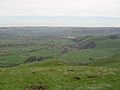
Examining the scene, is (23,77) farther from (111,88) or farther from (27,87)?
(111,88)

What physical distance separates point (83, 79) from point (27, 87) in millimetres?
8076

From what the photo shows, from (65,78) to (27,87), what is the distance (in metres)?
6.10

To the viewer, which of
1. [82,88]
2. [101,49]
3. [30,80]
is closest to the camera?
[82,88]

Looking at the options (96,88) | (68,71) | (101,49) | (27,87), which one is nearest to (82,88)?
(96,88)

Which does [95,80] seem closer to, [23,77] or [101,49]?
[23,77]

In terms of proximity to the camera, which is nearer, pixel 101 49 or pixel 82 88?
pixel 82 88

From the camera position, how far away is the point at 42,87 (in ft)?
99.4

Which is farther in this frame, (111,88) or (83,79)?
(83,79)

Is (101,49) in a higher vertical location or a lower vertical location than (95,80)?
lower

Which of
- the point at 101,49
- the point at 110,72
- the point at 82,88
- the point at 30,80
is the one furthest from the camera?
the point at 101,49

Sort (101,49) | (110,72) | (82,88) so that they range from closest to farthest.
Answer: (82,88) < (110,72) < (101,49)

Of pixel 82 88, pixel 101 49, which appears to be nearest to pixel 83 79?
pixel 82 88

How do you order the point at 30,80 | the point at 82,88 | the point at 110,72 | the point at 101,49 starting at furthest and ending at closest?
the point at 101,49, the point at 110,72, the point at 30,80, the point at 82,88

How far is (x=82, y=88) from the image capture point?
1179 inches
